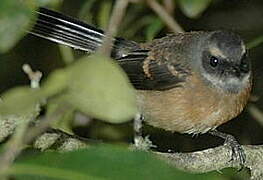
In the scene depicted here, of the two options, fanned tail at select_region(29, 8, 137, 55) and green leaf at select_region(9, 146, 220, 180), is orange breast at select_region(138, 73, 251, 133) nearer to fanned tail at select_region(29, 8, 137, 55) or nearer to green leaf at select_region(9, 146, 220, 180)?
fanned tail at select_region(29, 8, 137, 55)

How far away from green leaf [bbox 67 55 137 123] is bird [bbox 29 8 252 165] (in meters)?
2.29

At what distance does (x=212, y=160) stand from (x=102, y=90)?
178 centimetres

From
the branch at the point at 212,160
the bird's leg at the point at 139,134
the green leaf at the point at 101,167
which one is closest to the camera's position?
the green leaf at the point at 101,167

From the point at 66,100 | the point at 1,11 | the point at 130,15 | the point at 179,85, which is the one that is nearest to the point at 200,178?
the point at 66,100

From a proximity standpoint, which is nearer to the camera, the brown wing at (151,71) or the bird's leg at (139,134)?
the bird's leg at (139,134)

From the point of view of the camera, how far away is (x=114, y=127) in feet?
12.9

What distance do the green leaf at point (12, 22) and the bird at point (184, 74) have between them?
6.88 ft

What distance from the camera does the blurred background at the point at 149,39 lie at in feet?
12.7

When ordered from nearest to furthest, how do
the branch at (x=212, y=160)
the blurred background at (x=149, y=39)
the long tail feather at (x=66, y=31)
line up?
the branch at (x=212, y=160)
the long tail feather at (x=66, y=31)
the blurred background at (x=149, y=39)

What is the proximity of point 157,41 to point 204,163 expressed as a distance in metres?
1.45

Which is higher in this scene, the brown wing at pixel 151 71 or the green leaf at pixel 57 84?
the green leaf at pixel 57 84

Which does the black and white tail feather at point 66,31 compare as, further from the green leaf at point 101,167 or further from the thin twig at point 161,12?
the green leaf at point 101,167

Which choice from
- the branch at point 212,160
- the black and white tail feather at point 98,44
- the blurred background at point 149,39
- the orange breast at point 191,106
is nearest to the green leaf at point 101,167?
the branch at point 212,160

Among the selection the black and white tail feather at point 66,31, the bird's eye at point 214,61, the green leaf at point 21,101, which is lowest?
the bird's eye at point 214,61
